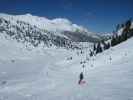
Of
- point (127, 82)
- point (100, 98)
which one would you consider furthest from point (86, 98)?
point (127, 82)

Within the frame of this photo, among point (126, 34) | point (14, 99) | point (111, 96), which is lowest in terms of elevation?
point (14, 99)

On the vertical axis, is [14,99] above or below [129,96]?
below

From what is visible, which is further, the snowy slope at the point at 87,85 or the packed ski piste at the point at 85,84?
the packed ski piste at the point at 85,84

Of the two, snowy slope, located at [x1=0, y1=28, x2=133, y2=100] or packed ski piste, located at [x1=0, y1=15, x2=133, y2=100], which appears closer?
snowy slope, located at [x1=0, y1=28, x2=133, y2=100]

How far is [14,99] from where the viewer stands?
37.8 meters

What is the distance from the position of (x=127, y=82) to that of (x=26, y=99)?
53.9 feet

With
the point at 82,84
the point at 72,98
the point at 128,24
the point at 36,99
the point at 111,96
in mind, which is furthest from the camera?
the point at 128,24

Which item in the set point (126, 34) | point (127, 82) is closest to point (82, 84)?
point (127, 82)

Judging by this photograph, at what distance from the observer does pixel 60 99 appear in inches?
1171

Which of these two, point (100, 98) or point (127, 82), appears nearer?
point (100, 98)

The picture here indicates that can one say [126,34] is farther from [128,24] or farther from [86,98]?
[86,98]

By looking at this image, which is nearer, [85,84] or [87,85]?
[87,85]

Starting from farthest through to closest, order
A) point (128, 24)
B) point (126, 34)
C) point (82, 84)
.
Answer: point (128, 24) → point (126, 34) → point (82, 84)

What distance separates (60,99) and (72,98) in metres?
1.95
